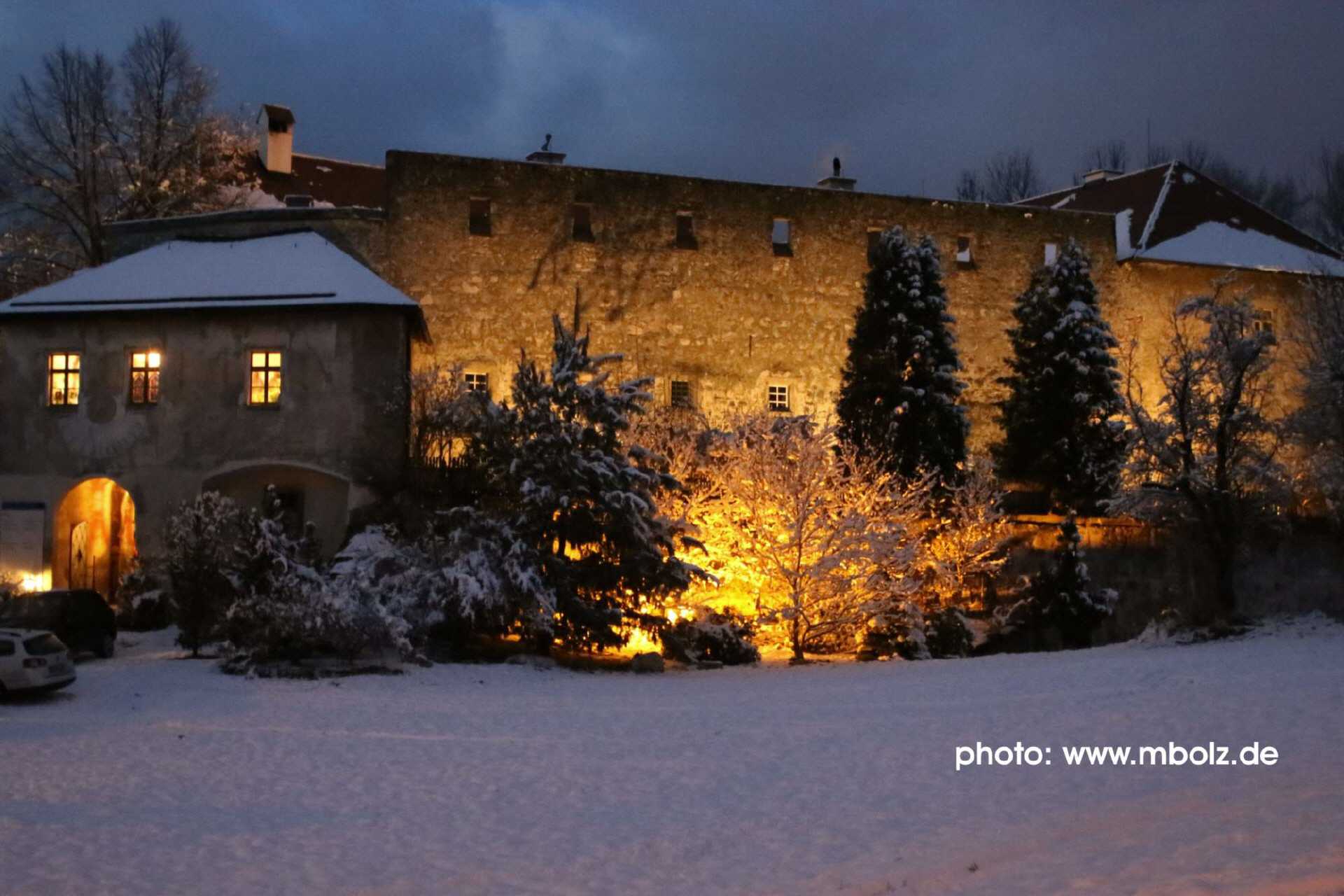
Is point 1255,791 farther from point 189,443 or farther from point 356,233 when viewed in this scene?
point 356,233

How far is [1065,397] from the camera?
32000 millimetres

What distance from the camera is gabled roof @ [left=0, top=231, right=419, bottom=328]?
28.7m

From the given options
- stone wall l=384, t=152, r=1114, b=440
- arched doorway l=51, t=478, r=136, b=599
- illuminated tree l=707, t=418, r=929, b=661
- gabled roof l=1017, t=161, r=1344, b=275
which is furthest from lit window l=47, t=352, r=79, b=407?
gabled roof l=1017, t=161, r=1344, b=275

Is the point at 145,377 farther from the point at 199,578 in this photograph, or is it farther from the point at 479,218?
the point at 479,218

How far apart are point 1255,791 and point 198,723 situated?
39.8ft

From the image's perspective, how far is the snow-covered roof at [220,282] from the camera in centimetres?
2872

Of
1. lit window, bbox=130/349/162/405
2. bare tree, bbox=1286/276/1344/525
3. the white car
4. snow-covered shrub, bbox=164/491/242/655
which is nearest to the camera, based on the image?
the white car

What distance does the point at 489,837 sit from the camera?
11.5 metres

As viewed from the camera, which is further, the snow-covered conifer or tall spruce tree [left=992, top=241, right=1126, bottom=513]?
tall spruce tree [left=992, top=241, right=1126, bottom=513]

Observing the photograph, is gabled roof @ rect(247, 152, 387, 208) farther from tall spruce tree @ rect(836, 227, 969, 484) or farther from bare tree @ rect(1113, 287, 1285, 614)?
bare tree @ rect(1113, 287, 1285, 614)

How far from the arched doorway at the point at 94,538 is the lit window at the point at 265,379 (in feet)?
11.7

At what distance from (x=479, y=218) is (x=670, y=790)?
2479cm

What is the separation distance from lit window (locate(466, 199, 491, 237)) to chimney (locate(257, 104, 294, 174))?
26.3 ft

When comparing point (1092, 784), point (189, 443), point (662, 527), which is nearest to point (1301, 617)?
point (662, 527)
